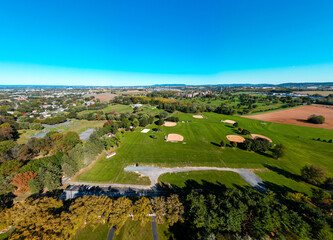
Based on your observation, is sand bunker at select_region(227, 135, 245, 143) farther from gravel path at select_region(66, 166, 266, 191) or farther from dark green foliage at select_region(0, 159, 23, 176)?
dark green foliage at select_region(0, 159, 23, 176)

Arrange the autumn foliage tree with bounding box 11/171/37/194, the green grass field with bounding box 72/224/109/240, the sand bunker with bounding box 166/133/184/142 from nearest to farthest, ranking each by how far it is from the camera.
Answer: the green grass field with bounding box 72/224/109/240
the autumn foliage tree with bounding box 11/171/37/194
the sand bunker with bounding box 166/133/184/142

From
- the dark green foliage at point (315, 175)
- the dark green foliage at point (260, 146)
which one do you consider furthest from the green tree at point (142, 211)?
the dark green foliage at point (260, 146)

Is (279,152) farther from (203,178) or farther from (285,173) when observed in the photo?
(203,178)

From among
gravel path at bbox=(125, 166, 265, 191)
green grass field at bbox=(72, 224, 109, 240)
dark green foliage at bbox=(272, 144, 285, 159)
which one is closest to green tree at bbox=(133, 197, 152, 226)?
green grass field at bbox=(72, 224, 109, 240)

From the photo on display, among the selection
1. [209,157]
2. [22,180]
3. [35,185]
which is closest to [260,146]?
[209,157]

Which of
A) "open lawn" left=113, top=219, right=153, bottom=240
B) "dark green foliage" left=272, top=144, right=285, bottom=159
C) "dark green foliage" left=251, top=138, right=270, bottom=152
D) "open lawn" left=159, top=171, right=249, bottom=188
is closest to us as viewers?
"open lawn" left=113, top=219, right=153, bottom=240

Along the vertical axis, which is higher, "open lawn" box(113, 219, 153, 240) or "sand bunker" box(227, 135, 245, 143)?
"sand bunker" box(227, 135, 245, 143)

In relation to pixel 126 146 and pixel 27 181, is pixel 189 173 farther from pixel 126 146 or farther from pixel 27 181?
pixel 27 181

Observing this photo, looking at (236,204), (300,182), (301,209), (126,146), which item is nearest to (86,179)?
(126,146)

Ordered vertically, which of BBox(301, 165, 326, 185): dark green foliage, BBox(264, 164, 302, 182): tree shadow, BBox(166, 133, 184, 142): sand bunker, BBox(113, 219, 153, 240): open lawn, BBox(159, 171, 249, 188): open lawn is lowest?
BBox(113, 219, 153, 240): open lawn
